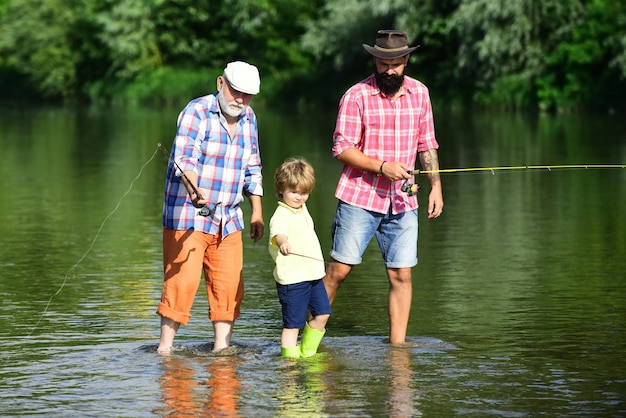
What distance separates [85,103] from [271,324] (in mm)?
62489

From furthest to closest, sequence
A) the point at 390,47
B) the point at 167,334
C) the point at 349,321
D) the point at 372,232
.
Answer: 1. the point at 349,321
2. the point at 372,232
3. the point at 167,334
4. the point at 390,47

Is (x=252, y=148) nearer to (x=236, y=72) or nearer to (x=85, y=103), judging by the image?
(x=236, y=72)

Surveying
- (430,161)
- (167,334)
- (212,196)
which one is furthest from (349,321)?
(212,196)

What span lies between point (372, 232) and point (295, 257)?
59 centimetres

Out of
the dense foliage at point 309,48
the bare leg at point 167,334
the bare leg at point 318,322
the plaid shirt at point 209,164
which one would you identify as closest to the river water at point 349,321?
the bare leg at point 167,334

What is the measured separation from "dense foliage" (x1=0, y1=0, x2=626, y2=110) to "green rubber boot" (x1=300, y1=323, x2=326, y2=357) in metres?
35.9

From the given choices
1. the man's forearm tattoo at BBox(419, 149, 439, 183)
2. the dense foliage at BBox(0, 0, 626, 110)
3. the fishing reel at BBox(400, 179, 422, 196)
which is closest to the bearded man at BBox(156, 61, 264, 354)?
the fishing reel at BBox(400, 179, 422, 196)

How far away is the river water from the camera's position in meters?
7.05

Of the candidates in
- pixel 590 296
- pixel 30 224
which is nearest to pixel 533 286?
pixel 590 296

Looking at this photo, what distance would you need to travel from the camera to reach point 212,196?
7.85 metres

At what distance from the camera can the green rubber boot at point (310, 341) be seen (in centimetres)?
798

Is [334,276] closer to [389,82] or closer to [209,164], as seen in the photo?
[209,164]

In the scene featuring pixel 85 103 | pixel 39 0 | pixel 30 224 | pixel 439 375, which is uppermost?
pixel 39 0

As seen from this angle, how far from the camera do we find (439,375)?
7.56m
